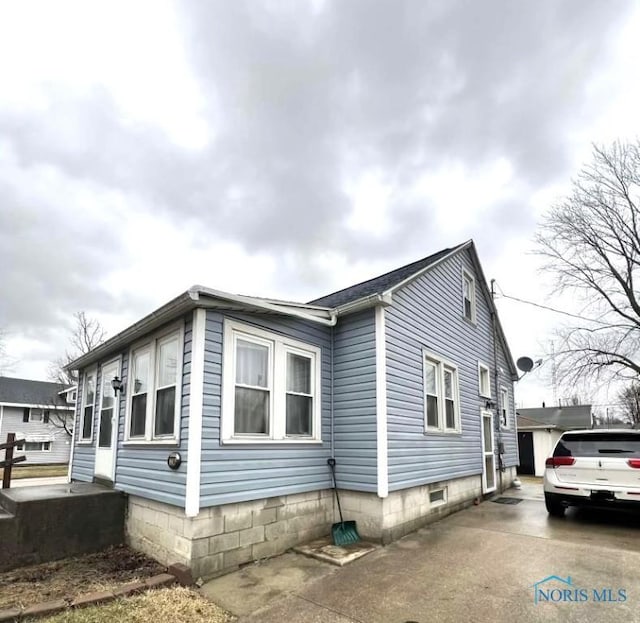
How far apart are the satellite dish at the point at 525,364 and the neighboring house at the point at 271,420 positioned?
452cm

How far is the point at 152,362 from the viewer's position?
610 cm

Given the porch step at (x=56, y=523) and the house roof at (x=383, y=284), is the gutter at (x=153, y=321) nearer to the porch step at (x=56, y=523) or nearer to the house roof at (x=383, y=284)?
the porch step at (x=56, y=523)

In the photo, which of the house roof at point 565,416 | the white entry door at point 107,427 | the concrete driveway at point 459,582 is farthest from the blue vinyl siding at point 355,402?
the house roof at point 565,416

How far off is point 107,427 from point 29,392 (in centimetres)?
2485

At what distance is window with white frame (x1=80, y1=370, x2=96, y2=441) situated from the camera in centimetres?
845

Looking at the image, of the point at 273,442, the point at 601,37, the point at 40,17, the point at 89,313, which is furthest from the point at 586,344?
the point at 89,313

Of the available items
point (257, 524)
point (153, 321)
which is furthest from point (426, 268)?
point (257, 524)

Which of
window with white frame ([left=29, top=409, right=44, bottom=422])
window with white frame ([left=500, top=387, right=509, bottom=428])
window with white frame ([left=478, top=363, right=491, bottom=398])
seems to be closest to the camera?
window with white frame ([left=478, top=363, right=491, bottom=398])

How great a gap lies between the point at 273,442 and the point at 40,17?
25.4ft

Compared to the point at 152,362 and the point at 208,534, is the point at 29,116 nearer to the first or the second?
the point at 152,362

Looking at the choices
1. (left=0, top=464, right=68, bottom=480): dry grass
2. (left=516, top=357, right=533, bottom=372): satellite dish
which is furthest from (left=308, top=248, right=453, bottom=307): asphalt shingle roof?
(left=0, top=464, right=68, bottom=480): dry grass

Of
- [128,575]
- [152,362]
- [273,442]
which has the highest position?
[152,362]

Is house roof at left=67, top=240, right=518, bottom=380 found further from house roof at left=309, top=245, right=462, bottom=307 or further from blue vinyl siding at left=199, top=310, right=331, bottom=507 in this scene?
blue vinyl siding at left=199, top=310, right=331, bottom=507

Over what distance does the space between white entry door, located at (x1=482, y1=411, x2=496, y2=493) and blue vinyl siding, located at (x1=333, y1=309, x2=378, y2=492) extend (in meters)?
5.04
